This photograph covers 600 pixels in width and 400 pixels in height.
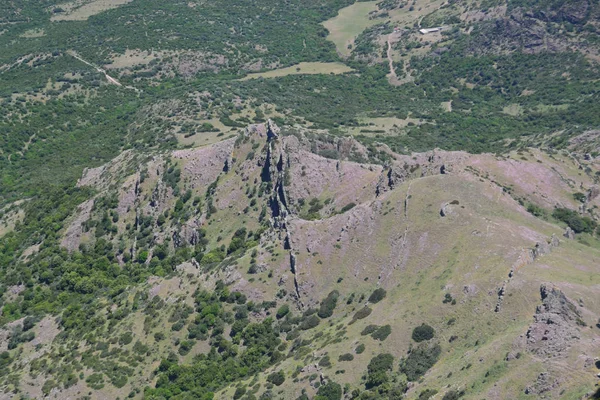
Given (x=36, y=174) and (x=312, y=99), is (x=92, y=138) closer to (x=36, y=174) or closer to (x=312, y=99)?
(x=36, y=174)

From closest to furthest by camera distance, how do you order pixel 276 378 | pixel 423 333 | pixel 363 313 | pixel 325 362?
pixel 423 333 → pixel 325 362 → pixel 276 378 → pixel 363 313

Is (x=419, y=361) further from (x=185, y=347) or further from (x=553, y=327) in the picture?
(x=185, y=347)

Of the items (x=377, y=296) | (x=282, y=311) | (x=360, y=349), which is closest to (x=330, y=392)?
(x=360, y=349)

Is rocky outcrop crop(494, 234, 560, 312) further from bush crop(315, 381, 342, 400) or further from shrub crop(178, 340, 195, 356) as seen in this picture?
shrub crop(178, 340, 195, 356)

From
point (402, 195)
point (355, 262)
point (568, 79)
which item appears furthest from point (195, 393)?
point (568, 79)

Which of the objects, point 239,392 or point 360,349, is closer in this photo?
point 360,349

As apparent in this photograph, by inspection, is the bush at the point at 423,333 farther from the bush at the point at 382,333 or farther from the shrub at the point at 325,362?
the shrub at the point at 325,362

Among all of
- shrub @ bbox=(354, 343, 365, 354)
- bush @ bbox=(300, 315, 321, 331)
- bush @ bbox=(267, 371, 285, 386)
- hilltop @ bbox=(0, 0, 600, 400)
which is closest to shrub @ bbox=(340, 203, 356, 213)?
hilltop @ bbox=(0, 0, 600, 400)
